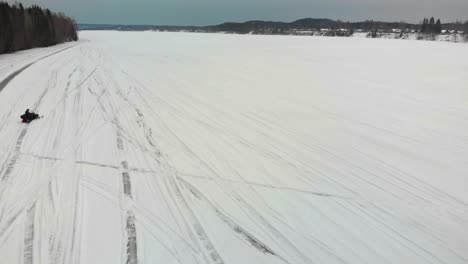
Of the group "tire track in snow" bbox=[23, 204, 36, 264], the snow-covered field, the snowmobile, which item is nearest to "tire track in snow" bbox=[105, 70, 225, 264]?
the snow-covered field

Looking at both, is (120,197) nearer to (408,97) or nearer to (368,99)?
(368,99)

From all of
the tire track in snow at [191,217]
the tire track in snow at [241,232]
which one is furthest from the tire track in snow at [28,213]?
the tire track in snow at [241,232]

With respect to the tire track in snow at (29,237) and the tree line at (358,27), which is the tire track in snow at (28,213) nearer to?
the tire track in snow at (29,237)

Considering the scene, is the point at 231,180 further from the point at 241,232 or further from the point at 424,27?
the point at 424,27

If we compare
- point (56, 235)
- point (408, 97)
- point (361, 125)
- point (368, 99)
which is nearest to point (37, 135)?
point (56, 235)

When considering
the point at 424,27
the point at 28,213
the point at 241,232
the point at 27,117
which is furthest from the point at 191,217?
the point at 424,27

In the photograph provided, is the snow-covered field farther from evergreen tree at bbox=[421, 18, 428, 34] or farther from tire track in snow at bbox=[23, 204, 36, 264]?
evergreen tree at bbox=[421, 18, 428, 34]
